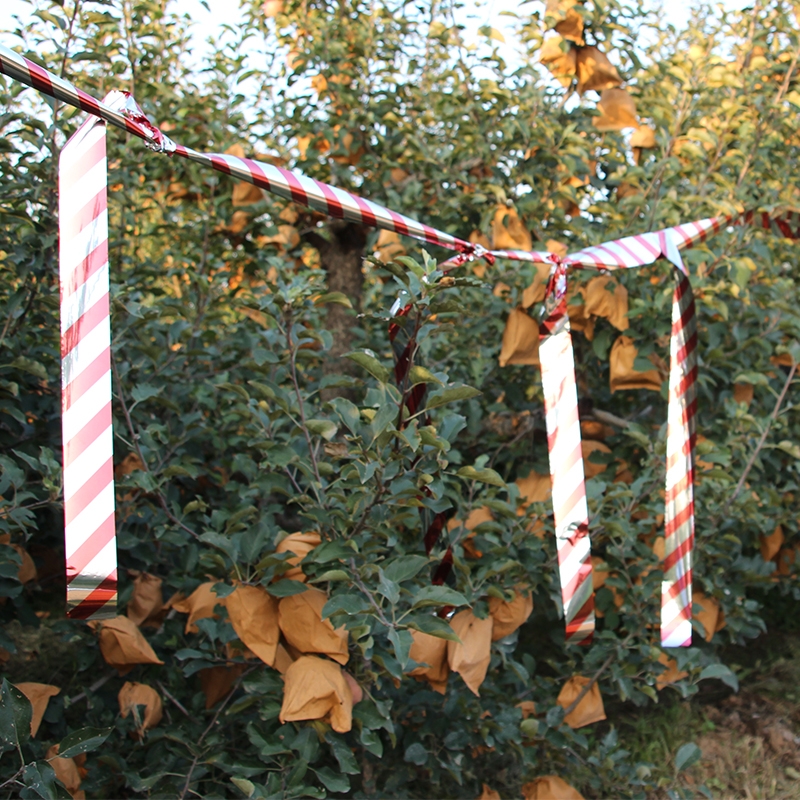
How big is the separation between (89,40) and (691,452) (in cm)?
156

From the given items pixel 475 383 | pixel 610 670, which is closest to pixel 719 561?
pixel 610 670

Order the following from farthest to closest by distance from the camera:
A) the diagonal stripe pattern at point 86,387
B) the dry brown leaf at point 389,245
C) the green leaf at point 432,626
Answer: the dry brown leaf at point 389,245, the green leaf at point 432,626, the diagonal stripe pattern at point 86,387

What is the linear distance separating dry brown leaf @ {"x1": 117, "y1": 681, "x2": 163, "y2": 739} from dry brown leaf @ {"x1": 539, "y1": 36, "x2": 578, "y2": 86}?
1.88 metres

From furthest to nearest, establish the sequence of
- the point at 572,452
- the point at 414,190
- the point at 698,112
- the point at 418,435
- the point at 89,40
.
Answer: the point at 698,112, the point at 414,190, the point at 89,40, the point at 572,452, the point at 418,435

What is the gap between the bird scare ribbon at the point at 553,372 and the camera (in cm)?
104

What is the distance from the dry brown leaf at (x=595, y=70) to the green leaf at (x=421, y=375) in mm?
1476

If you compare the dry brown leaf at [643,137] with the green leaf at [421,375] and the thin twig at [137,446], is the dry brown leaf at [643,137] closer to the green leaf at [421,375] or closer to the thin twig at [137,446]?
the green leaf at [421,375]

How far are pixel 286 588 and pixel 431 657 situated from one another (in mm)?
307

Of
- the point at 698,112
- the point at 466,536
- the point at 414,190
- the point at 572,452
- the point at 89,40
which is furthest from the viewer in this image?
the point at 698,112

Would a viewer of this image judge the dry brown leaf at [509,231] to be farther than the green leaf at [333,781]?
Yes

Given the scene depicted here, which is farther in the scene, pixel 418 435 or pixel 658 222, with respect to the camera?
pixel 658 222

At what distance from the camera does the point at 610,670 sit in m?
1.85

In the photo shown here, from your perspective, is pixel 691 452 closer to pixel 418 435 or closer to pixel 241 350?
pixel 418 435

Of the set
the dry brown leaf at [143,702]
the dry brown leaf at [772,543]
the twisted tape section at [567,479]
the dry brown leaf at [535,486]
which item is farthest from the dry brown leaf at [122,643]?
the dry brown leaf at [772,543]
